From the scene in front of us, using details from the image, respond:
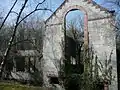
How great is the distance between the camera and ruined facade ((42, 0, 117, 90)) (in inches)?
899

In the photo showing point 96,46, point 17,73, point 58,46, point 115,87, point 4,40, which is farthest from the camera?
point 4,40

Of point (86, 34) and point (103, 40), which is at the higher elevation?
point (86, 34)

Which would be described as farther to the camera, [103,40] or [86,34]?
[86,34]

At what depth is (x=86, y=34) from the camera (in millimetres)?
24047

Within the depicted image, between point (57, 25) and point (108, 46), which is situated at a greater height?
point (57, 25)

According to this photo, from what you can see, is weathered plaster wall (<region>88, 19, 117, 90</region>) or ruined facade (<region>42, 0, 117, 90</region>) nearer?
weathered plaster wall (<region>88, 19, 117, 90</region>)

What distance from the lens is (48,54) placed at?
2642cm

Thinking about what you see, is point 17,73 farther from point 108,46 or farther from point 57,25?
point 108,46

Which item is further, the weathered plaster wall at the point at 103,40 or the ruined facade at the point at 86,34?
the ruined facade at the point at 86,34

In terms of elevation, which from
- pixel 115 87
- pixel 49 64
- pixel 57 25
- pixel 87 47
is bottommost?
pixel 115 87

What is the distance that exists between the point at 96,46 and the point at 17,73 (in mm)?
→ 14431

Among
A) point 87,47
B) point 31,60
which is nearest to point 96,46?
point 87,47

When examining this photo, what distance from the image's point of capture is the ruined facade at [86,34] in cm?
2284

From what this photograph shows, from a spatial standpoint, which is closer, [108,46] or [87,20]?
[108,46]
